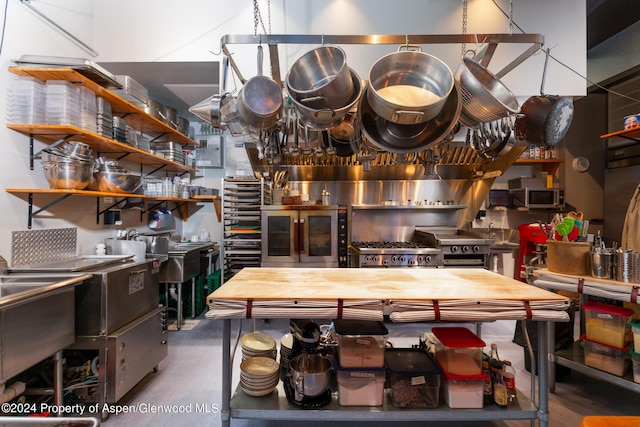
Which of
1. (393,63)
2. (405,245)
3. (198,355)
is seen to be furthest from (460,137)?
(198,355)

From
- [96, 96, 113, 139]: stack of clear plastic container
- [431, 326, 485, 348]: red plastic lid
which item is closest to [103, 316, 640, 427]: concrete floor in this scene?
[431, 326, 485, 348]: red plastic lid

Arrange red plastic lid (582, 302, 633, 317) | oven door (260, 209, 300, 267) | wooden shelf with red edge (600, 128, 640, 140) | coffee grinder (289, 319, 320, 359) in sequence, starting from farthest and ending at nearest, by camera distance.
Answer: oven door (260, 209, 300, 267) → wooden shelf with red edge (600, 128, 640, 140) → red plastic lid (582, 302, 633, 317) → coffee grinder (289, 319, 320, 359)

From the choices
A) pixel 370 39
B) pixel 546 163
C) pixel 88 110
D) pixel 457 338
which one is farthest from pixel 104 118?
pixel 546 163

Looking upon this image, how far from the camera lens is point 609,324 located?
76.0 inches

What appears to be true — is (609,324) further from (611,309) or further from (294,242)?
(294,242)

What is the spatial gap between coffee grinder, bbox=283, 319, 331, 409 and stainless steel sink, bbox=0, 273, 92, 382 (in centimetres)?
135

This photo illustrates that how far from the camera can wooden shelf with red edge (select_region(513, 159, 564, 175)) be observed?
452 centimetres

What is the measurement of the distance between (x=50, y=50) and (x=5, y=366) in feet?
8.15

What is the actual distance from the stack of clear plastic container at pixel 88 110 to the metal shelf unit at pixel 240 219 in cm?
168

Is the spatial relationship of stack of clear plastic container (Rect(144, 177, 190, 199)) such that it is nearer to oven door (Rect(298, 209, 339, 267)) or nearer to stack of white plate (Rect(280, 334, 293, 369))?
oven door (Rect(298, 209, 339, 267))

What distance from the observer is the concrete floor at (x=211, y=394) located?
76.5 inches

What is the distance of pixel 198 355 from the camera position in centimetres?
286

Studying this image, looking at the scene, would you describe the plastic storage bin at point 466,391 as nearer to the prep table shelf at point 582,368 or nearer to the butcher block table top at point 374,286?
the butcher block table top at point 374,286

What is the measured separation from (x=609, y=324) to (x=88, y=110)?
4065 millimetres
